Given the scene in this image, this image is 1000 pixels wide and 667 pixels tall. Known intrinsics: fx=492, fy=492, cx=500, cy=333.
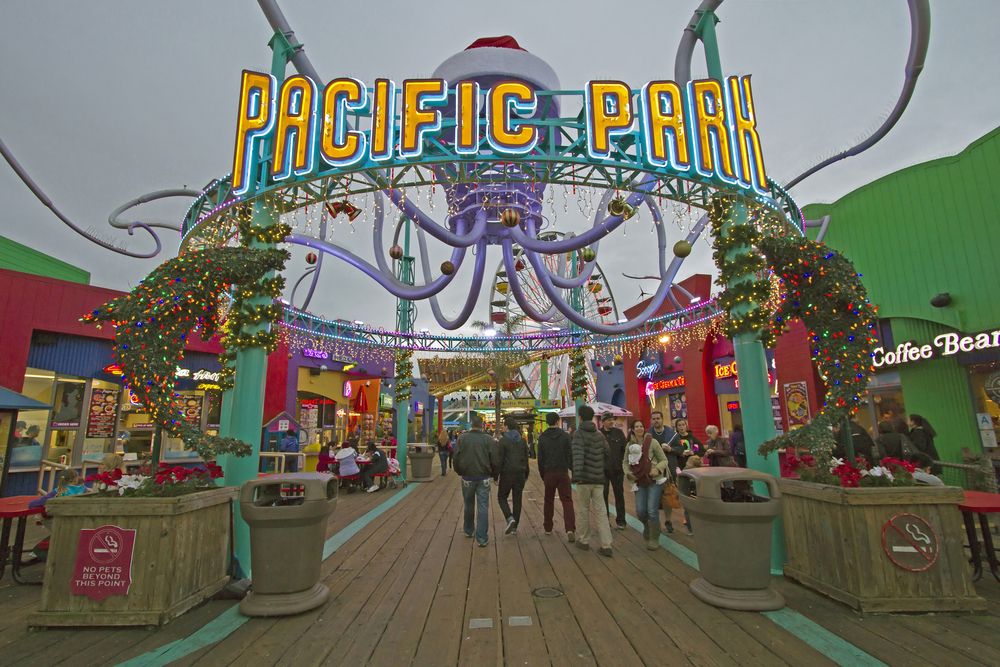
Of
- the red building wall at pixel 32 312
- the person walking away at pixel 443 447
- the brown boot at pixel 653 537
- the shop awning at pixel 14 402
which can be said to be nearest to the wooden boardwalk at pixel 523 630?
the brown boot at pixel 653 537

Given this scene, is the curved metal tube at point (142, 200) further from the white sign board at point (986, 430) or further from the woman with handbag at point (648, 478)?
the white sign board at point (986, 430)

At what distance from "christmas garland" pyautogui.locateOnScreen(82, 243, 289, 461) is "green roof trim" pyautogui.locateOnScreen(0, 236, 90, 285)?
13844 mm

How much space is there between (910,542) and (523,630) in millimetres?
3283

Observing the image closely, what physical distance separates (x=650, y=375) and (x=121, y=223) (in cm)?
2064

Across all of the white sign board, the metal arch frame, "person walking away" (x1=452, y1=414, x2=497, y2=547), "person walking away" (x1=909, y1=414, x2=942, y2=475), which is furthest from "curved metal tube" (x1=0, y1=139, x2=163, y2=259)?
the white sign board

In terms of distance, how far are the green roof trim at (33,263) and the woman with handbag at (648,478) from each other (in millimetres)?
17521

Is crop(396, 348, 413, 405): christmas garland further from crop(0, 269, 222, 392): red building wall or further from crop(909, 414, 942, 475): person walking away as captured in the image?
crop(909, 414, 942, 475): person walking away

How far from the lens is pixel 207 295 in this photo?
530 cm

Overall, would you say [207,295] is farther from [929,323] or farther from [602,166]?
[929,323]

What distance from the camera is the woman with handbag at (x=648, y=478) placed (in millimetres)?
6578

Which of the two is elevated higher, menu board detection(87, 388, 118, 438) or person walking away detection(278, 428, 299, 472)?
menu board detection(87, 388, 118, 438)

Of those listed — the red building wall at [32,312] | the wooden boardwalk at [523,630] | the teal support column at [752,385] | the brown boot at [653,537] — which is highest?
the red building wall at [32,312]

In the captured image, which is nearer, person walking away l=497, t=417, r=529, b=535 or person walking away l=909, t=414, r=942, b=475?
person walking away l=909, t=414, r=942, b=475

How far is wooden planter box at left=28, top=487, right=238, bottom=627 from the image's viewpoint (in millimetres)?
3973
